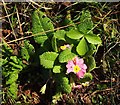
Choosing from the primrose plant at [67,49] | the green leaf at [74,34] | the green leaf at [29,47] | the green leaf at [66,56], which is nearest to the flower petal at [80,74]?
the primrose plant at [67,49]

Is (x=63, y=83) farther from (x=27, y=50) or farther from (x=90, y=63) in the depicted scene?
(x=27, y=50)

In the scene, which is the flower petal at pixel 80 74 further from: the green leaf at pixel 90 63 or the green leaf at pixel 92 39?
the green leaf at pixel 92 39

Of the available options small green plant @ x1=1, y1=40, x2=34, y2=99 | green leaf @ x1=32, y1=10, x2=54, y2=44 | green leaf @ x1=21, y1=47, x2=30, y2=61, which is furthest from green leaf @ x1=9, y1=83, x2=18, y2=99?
green leaf @ x1=32, y1=10, x2=54, y2=44

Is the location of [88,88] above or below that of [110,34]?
below

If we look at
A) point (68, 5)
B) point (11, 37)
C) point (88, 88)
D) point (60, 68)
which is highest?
point (68, 5)

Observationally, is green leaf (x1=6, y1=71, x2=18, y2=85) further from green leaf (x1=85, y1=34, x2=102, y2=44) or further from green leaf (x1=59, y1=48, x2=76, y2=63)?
green leaf (x1=85, y1=34, x2=102, y2=44)

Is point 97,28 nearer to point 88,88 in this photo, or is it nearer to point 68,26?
point 68,26

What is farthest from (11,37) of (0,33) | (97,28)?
(97,28)
